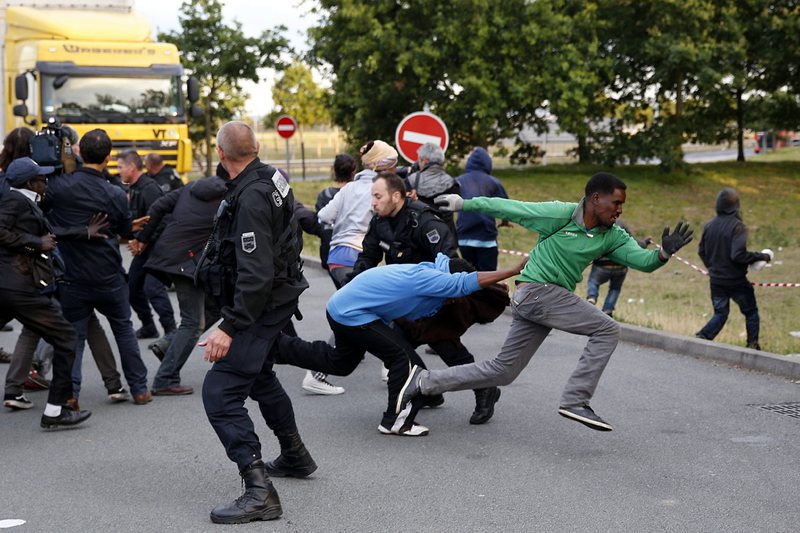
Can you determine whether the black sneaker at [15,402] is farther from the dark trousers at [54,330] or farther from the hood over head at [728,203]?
the hood over head at [728,203]

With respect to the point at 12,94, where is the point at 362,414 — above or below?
below

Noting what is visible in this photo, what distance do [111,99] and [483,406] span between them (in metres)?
16.2

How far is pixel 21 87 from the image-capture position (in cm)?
2075

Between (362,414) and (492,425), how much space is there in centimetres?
90

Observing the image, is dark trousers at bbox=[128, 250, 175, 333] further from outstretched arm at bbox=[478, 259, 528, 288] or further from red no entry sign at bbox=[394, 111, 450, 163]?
outstretched arm at bbox=[478, 259, 528, 288]

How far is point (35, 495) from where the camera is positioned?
5.75 metres

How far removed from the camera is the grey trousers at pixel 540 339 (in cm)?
643

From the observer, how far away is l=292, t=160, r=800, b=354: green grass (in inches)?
460

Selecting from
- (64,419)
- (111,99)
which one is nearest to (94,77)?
(111,99)

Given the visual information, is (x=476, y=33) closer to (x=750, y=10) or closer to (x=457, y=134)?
(x=457, y=134)

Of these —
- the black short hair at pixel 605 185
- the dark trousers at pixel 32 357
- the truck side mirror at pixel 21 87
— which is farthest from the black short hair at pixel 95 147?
the truck side mirror at pixel 21 87

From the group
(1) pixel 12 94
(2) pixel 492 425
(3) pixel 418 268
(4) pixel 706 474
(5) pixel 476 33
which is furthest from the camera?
(5) pixel 476 33

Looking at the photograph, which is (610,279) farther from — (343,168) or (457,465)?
(457,465)

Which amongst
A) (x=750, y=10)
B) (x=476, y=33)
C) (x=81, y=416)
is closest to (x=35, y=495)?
(x=81, y=416)
